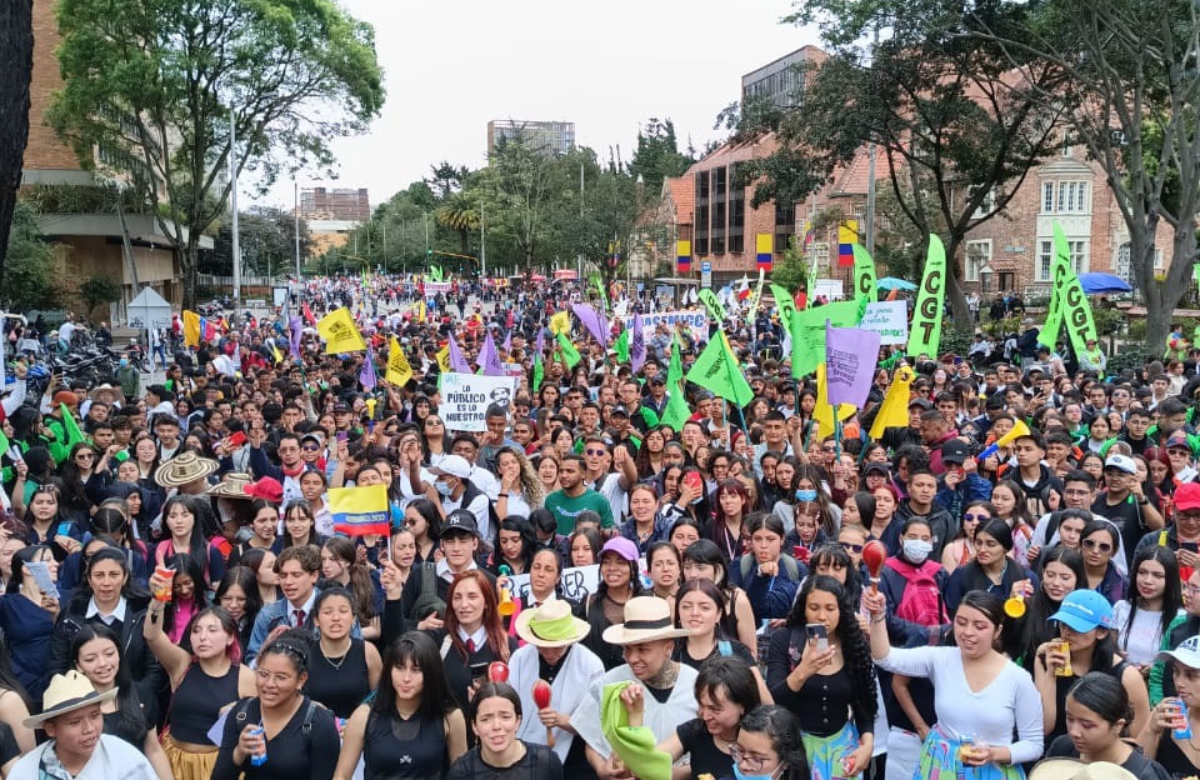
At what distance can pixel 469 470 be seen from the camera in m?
7.92

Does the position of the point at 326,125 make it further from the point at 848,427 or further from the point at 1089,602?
the point at 1089,602

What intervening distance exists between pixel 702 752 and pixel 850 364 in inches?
226

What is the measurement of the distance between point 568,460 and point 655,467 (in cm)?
193

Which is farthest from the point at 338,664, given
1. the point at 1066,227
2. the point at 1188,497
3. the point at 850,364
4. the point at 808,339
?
the point at 1066,227

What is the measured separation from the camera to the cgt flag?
22.1ft

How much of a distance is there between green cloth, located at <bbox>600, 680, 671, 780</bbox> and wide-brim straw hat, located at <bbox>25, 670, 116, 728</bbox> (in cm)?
192

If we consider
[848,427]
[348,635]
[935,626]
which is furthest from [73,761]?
[848,427]

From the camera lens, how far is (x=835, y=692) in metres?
4.66

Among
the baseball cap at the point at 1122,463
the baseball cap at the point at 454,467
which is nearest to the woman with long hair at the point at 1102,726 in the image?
the baseball cap at the point at 1122,463

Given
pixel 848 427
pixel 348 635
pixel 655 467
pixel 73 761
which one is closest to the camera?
pixel 73 761

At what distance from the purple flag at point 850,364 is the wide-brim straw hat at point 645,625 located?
17.1 feet

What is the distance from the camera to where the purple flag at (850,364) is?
9.39 m

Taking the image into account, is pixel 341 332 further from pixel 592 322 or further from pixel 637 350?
pixel 592 322

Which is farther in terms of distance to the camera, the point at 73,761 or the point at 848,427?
the point at 848,427
